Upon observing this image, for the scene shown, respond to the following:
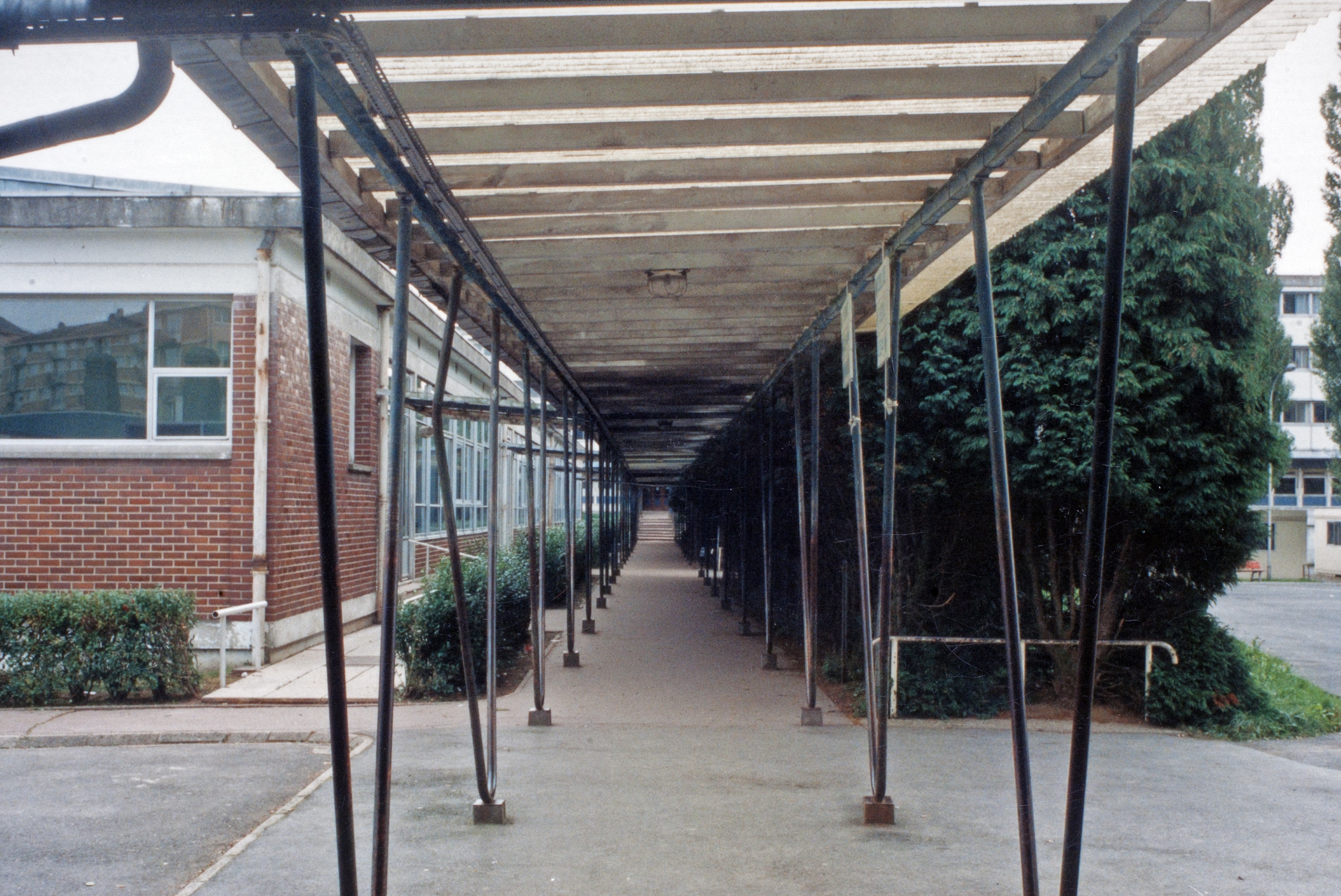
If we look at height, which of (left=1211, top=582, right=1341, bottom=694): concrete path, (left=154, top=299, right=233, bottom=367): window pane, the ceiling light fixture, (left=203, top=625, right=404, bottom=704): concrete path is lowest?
(left=1211, top=582, right=1341, bottom=694): concrete path

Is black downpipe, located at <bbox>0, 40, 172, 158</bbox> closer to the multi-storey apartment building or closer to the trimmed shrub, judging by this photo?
the trimmed shrub

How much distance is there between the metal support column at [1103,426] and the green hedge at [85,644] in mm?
8435

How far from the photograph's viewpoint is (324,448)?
2871mm

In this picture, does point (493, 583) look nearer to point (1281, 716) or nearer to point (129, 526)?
point (129, 526)

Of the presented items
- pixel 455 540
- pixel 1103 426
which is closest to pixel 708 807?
pixel 455 540

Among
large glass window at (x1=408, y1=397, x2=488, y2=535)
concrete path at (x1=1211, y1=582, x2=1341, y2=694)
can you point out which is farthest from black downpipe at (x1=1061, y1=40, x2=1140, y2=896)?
large glass window at (x1=408, y1=397, x2=488, y2=535)

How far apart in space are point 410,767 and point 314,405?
478 centimetres

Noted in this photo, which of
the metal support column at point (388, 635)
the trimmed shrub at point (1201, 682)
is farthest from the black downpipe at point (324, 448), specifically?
the trimmed shrub at point (1201, 682)

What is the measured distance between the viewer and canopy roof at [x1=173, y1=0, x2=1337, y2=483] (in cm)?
355

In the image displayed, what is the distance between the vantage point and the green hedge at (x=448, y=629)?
32.4 feet

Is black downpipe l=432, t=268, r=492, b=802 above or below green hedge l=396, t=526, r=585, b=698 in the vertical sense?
above

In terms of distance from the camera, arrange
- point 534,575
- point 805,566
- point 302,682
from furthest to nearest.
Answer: point 302,682 < point 534,575 < point 805,566

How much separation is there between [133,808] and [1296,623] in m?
23.6

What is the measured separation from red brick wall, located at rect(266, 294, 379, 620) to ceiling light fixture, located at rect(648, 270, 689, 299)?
15.3 ft
